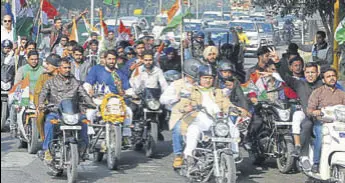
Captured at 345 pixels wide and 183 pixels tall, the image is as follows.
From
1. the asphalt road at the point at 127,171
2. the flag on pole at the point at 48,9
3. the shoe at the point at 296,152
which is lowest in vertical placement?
the asphalt road at the point at 127,171

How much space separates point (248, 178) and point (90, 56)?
6.90 m

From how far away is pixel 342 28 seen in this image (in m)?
13.7

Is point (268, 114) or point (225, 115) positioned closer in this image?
point (225, 115)

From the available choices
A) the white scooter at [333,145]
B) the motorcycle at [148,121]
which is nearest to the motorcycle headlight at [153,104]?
the motorcycle at [148,121]

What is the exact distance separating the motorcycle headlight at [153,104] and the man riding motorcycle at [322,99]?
316 centimetres

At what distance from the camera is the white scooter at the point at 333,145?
32.7ft

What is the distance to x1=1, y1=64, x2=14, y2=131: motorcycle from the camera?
15.6 m

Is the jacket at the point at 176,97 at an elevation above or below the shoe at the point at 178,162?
above

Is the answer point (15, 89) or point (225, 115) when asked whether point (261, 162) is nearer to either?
point (225, 115)

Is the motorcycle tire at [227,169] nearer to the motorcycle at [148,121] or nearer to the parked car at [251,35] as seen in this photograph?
the motorcycle at [148,121]

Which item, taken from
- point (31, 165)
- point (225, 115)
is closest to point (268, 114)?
point (225, 115)

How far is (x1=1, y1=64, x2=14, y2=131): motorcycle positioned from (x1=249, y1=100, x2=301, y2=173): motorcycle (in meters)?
5.30

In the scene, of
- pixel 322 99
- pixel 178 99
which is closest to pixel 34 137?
pixel 178 99

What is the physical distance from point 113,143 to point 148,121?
4.37ft
